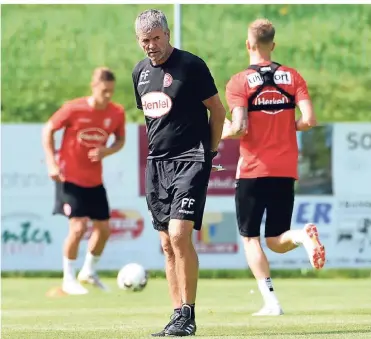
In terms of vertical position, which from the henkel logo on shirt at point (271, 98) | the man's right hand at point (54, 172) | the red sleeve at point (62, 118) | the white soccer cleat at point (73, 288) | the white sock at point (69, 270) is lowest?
the white soccer cleat at point (73, 288)

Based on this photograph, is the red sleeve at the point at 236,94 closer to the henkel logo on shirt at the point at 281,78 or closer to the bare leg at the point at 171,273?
the henkel logo on shirt at the point at 281,78

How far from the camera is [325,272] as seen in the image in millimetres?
15594

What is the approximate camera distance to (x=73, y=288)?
13031 millimetres

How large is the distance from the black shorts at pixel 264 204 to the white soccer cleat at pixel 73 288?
3454 millimetres

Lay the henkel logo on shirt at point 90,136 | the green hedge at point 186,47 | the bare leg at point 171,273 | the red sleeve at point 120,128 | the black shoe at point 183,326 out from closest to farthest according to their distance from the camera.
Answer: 1. the black shoe at point 183,326
2. the bare leg at point 171,273
3. the henkel logo on shirt at point 90,136
4. the red sleeve at point 120,128
5. the green hedge at point 186,47

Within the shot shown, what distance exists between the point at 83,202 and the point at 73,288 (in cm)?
96

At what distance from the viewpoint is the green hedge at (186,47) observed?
56.7 feet

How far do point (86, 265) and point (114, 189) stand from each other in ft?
7.01

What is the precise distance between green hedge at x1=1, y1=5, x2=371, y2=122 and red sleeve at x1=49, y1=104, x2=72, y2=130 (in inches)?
154

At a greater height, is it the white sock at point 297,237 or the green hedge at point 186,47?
the green hedge at point 186,47

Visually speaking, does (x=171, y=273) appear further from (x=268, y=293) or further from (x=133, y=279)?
(x=133, y=279)

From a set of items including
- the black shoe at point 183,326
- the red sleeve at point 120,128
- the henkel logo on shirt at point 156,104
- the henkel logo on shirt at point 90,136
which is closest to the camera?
the black shoe at point 183,326

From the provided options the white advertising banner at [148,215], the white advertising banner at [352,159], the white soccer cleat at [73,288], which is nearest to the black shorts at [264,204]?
the white soccer cleat at [73,288]

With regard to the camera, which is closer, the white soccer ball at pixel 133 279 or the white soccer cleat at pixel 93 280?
→ the white soccer ball at pixel 133 279
